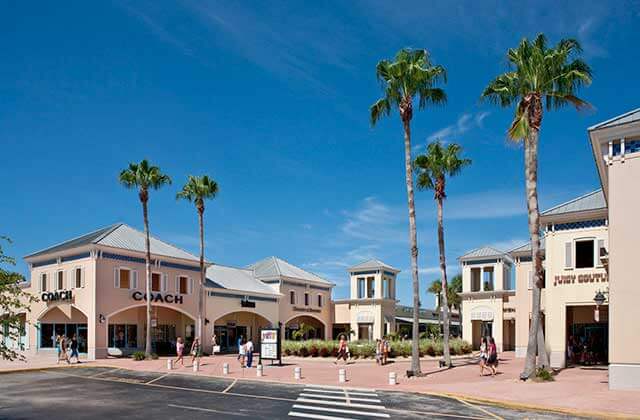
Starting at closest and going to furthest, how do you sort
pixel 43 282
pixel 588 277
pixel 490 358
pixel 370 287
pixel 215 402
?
pixel 215 402, pixel 490 358, pixel 588 277, pixel 43 282, pixel 370 287

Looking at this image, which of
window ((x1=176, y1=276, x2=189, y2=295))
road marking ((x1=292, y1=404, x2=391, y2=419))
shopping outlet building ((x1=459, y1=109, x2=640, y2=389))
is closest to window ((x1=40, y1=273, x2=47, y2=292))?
window ((x1=176, y1=276, x2=189, y2=295))

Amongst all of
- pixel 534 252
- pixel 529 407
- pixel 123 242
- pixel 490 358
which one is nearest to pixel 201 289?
pixel 123 242

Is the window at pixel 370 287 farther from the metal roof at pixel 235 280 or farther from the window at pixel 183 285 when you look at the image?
the window at pixel 183 285

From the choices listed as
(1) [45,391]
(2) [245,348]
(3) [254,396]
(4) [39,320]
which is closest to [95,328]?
(4) [39,320]

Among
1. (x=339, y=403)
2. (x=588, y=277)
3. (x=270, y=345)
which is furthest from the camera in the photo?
(x=270, y=345)

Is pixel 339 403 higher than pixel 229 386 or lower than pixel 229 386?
higher

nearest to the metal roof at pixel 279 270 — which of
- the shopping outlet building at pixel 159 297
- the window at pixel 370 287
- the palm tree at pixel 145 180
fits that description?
the shopping outlet building at pixel 159 297

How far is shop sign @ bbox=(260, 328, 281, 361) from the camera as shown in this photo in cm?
3472

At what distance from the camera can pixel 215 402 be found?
19.8 m

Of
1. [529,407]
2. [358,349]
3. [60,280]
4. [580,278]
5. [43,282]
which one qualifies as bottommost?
[358,349]

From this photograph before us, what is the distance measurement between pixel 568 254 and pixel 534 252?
8.04m

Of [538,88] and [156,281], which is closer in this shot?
[538,88]

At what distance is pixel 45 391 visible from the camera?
2361 cm

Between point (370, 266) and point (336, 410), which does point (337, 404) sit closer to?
point (336, 410)
